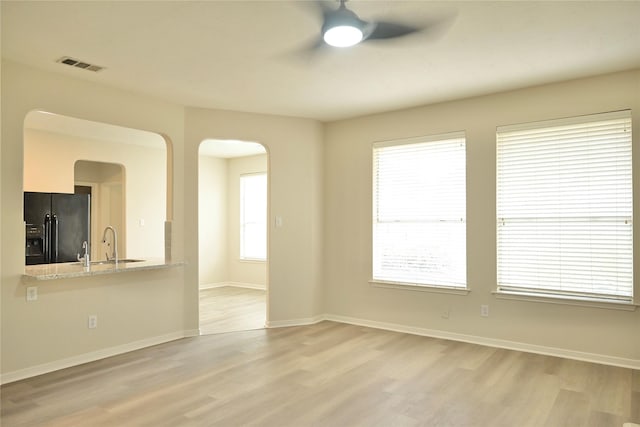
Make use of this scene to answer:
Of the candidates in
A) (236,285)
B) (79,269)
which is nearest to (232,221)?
(236,285)

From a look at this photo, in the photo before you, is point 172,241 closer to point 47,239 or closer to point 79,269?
point 79,269

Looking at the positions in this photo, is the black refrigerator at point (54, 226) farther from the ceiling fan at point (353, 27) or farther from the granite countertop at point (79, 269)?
the ceiling fan at point (353, 27)

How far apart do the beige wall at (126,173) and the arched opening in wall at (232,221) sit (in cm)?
79

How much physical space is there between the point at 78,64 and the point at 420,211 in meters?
3.71

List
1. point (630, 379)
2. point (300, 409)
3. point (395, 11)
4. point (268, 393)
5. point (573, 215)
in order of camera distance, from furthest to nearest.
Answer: point (573, 215) < point (630, 379) < point (268, 393) < point (300, 409) < point (395, 11)

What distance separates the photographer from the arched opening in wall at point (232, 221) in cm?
824

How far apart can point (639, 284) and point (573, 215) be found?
2.59 ft

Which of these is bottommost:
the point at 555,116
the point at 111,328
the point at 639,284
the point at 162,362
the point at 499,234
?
the point at 162,362

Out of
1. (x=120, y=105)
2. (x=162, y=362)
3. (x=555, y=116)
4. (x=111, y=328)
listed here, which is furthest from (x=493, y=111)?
(x=111, y=328)

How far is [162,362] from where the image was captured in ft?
13.1

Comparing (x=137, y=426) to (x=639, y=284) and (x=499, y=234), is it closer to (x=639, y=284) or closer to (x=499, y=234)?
(x=499, y=234)

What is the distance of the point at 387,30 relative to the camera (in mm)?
2969

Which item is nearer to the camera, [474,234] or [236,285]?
[474,234]

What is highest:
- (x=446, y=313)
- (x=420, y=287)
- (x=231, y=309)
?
(x=420, y=287)
